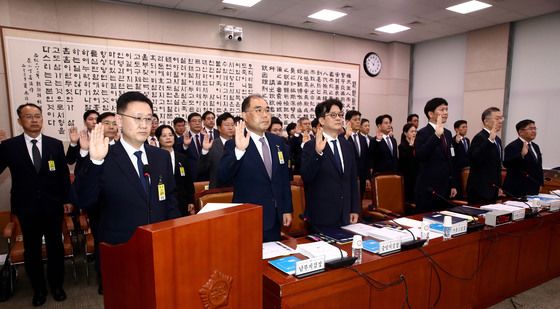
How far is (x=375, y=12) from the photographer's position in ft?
17.4

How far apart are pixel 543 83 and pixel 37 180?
7.24m

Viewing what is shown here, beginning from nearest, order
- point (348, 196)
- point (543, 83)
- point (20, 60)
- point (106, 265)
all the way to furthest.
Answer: point (106, 265) < point (348, 196) < point (20, 60) < point (543, 83)

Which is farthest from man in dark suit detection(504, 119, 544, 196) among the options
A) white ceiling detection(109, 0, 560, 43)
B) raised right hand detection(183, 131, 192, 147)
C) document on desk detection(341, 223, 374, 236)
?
raised right hand detection(183, 131, 192, 147)

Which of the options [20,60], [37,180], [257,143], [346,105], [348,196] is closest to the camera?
[257,143]

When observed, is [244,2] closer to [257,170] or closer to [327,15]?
[327,15]

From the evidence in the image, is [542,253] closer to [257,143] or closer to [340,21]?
[257,143]

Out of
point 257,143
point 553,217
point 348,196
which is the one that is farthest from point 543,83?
point 257,143

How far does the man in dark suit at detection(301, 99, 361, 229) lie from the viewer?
2389mm

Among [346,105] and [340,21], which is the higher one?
[340,21]

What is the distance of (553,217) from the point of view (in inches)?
107

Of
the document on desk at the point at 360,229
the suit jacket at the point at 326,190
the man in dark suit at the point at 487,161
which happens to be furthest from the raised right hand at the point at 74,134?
the man in dark suit at the point at 487,161

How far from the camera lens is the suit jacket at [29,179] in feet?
8.76

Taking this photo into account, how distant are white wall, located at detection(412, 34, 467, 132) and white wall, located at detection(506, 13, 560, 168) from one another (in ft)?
3.20

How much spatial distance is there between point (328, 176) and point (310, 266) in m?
1.05
